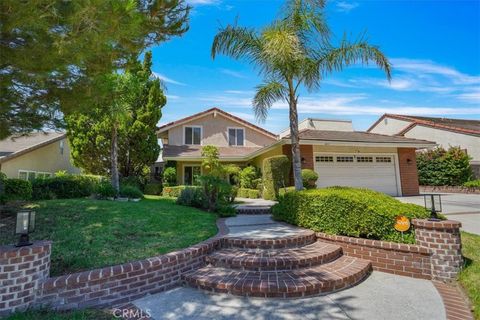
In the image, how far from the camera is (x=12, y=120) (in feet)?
19.8

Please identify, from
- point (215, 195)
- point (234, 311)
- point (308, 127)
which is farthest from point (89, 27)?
point (308, 127)

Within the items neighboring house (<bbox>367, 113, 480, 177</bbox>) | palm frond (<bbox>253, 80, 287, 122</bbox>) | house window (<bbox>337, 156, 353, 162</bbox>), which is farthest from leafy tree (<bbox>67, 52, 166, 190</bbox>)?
neighboring house (<bbox>367, 113, 480, 177</bbox>)

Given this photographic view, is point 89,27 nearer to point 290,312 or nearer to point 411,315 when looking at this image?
point 290,312

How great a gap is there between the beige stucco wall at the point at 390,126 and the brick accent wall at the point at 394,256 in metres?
26.9

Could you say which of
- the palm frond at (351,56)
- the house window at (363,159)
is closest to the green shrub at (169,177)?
the house window at (363,159)

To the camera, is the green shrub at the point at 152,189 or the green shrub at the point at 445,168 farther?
the green shrub at the point at 445,168

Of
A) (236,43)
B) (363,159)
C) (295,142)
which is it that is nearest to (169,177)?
(236,43)

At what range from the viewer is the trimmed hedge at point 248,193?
15703 mm

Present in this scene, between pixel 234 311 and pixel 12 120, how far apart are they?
663cm

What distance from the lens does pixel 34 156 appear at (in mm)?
16812

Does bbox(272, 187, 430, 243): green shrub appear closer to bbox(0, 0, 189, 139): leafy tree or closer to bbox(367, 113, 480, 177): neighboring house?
bbox(0, 0, 189, 139): leafy tree

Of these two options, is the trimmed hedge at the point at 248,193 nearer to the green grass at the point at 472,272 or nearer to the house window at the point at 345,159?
the house window at the point at 345,159

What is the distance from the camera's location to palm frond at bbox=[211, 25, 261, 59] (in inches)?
324

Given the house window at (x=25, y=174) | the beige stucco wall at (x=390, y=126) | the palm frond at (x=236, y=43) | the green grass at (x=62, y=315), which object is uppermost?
the beige stucco wall at (x=390, y=126)
